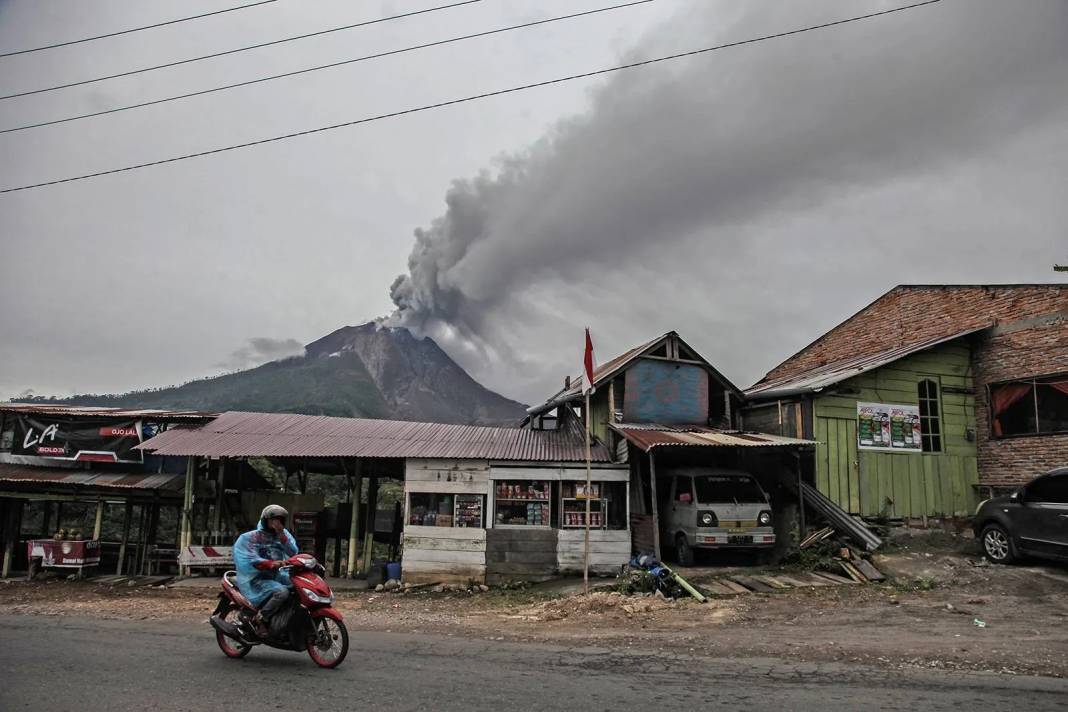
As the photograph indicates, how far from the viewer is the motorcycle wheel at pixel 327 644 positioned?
6.22m

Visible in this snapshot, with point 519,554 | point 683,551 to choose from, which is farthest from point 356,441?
point 683,551

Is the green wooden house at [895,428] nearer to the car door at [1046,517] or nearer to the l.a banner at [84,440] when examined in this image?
the car door at [1046,517]

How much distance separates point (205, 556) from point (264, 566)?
→ 10.2m

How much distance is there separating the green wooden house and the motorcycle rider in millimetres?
12309

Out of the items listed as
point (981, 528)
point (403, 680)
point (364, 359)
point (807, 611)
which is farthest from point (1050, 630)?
point (364, 359)

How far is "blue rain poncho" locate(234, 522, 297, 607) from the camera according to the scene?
21.3ft

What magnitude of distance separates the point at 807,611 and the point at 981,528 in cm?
557

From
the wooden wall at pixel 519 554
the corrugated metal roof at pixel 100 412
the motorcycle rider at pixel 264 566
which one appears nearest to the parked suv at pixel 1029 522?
the wooden wall at pixel 519 554

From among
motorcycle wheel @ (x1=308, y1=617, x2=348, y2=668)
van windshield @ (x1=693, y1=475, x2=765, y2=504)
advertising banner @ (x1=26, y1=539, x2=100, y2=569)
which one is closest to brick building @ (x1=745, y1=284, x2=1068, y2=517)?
van windshield @ (x1=693, y1=475, x2=765, y2=504)

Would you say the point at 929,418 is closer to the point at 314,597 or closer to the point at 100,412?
the point at 314,597

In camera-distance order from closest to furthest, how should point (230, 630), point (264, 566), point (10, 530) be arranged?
1. point (264, 566)
2. point (230, 630)
3. point (10, 530)

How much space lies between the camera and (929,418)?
53.3 ft

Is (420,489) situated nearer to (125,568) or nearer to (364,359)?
(125,568)

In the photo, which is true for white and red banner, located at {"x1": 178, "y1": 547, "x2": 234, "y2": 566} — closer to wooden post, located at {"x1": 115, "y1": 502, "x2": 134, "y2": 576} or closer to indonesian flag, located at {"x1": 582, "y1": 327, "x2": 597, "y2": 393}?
wooden post, located at {"x1": 115, "y1": 502, "x2": 134, "y2": 576}
